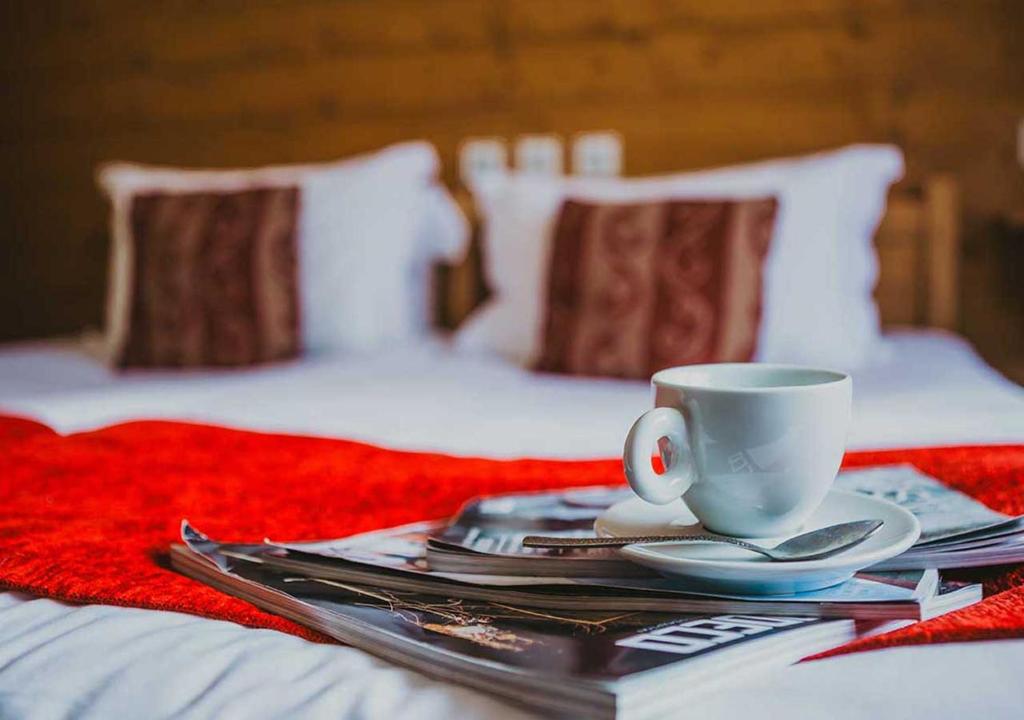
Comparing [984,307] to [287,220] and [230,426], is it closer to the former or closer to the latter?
[287,220]

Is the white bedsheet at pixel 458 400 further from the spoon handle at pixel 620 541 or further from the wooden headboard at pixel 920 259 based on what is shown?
the spoon handle at pixel 620 541

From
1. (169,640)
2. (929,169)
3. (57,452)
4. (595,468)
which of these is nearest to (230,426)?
(57,452)

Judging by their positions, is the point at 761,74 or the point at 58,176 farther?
the point at 58,176

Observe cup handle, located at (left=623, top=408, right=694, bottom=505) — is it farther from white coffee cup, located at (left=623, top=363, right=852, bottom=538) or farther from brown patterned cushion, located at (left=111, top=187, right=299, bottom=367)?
brown patterned cushion, located at (left=111, top=187, right=299, bottom=367)

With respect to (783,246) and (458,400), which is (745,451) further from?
(783,246)

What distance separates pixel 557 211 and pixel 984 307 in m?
1.05

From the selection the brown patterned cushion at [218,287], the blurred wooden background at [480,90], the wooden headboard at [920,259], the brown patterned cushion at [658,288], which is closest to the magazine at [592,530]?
the brown patterned cushion at [658,288]

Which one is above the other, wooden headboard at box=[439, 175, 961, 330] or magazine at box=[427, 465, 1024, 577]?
wooden headboard at box=[439, 175, 961, 330]

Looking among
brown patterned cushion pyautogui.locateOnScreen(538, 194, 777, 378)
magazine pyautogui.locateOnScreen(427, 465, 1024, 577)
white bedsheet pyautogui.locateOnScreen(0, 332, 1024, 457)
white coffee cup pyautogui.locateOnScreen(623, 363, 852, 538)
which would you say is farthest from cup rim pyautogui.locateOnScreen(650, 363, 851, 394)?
brown patterned cushion pyautogui.locateOnScreen(538, 194, 777, 378)

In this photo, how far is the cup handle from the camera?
55cm

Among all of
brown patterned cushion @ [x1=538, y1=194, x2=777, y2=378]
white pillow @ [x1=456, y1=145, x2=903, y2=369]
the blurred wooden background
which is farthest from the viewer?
the blurred wooden background

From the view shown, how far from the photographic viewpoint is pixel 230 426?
4.33 feet

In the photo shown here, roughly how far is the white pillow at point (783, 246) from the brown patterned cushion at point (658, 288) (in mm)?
41

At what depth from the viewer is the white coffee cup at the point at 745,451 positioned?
0.56m
